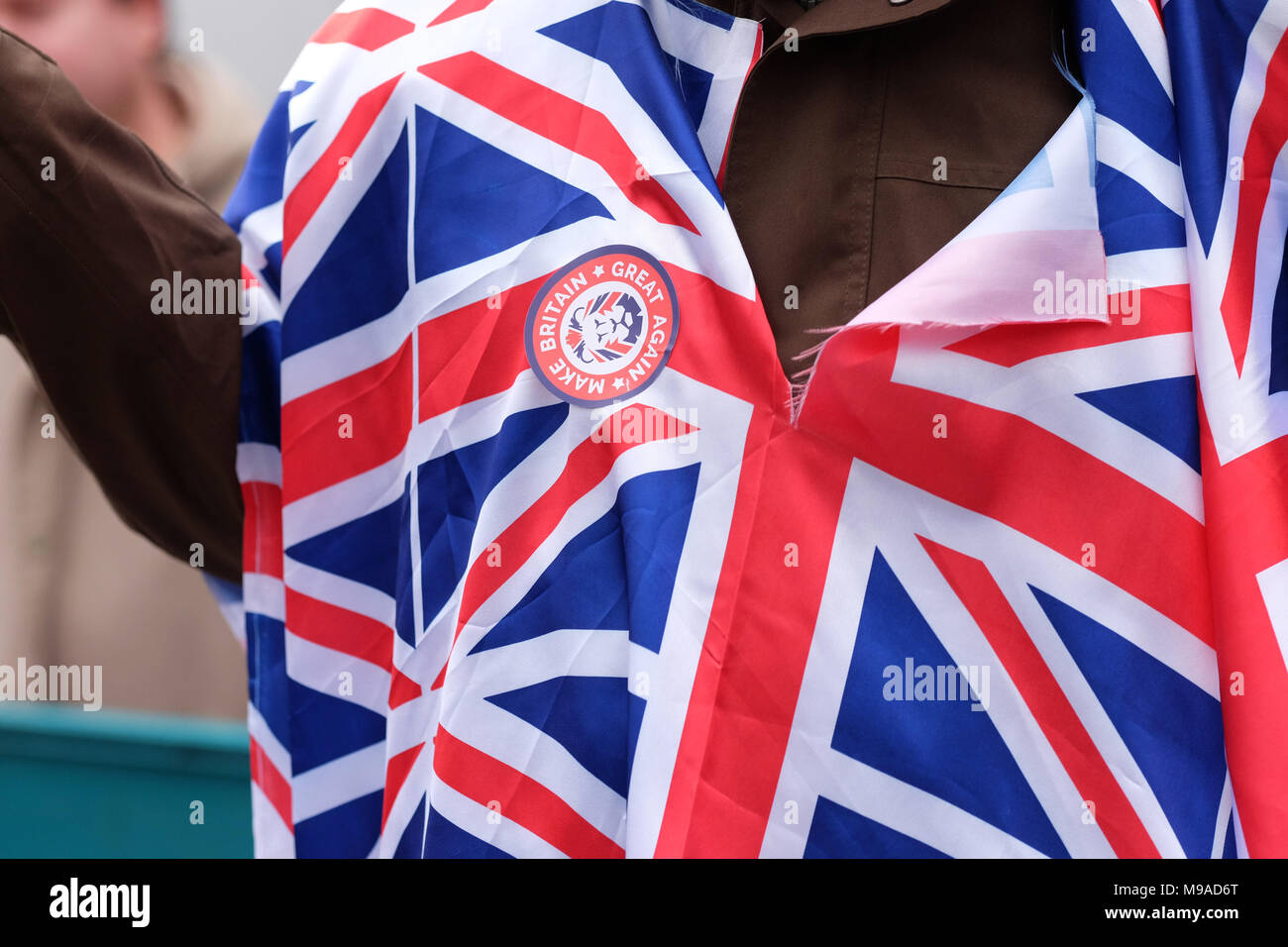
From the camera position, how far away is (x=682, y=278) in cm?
83

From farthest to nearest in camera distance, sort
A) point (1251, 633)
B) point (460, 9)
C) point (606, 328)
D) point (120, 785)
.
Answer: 1. point (120, 785)
2. point (460, 9)
3. point (606, 328)
4. point (1251, 633)

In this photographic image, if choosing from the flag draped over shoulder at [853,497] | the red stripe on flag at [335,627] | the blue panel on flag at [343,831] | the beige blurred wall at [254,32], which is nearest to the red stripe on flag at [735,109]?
the flag draped over shoulder at [853,497]

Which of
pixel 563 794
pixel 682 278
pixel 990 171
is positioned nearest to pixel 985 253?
pixel 990 171

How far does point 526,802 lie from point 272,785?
29cm

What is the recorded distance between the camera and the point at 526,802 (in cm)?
81

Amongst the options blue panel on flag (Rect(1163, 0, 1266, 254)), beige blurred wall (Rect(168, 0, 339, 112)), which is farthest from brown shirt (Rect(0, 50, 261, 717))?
blue panel on flag (Rect(1163, 0, 1266, 254))

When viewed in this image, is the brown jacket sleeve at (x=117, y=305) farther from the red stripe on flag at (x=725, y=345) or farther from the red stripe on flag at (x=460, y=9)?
the red stripe on flag at (x=725, y=345)

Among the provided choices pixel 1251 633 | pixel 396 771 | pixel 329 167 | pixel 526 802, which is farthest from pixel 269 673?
pixel 1251 633

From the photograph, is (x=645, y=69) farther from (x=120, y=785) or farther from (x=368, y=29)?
(x=120, y=785)

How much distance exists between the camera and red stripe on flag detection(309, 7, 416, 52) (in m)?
0.97

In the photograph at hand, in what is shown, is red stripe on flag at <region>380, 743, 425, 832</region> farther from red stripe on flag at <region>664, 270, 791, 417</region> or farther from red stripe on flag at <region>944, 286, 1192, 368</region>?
red stripe on flag at <region>944, 286, 1192, 368</region>

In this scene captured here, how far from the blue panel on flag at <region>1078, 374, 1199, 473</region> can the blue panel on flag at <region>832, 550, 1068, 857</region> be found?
0.58 feet

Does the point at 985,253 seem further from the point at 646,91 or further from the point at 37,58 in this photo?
the point at 37,58

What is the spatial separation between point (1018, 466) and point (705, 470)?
198mm
